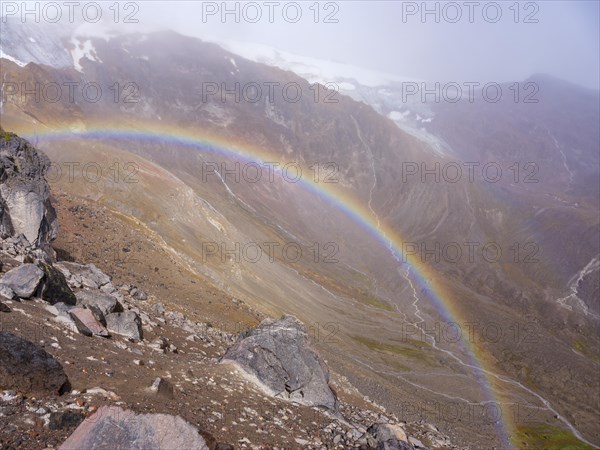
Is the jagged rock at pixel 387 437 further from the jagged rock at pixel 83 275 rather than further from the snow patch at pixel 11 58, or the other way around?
the snow patch at pixel 11 58

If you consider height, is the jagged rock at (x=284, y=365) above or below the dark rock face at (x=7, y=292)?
below

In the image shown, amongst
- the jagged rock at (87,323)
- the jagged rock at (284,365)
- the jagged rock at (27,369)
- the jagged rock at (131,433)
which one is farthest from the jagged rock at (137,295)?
the jagged rock at (131,433)

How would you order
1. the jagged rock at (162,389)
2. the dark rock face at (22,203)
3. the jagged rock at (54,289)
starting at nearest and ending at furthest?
1. the jagged rock at (162,389)
2. the jagged rock at (54,289)
3. the dark rock face at (22,203)

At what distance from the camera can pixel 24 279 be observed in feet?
46.1

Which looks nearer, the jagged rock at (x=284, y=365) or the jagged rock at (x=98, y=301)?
the jagged rock at (x=284, y=365)

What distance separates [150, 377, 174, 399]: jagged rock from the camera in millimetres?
11023

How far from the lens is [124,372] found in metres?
11.6

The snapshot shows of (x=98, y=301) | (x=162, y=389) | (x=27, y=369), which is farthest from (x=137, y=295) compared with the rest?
(x=27, y=369)

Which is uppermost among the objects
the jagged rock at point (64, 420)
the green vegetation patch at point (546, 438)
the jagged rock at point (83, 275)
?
the jagged rock at point (64, 420)

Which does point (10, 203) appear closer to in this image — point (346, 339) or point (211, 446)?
point (211, 446)

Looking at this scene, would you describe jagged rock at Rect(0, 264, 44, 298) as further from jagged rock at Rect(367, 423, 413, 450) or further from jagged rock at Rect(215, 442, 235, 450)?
jagged rock at Rect(367, 423, 413, 450)

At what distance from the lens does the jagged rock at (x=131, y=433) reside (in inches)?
311

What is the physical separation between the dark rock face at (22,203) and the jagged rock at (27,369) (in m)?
10.5

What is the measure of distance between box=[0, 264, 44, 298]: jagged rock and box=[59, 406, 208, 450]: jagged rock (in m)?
7.04
